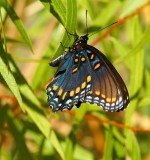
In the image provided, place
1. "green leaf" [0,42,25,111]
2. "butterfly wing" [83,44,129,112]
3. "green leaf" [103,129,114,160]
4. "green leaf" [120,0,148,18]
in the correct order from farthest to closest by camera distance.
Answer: "green leaf" [120,0,148,18], "green leaf" [103,129,114,160], "butterfly wing" [83,44,129,112], "green leaf" [0,42,25,111]

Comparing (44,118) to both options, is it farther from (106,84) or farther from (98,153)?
(98,153)

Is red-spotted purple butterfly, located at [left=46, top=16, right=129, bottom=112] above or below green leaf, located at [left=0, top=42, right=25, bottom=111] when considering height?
above

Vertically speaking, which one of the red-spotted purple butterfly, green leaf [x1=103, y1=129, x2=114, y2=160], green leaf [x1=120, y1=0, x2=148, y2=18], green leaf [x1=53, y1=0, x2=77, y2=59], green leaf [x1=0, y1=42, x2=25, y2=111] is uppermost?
green leaf [x1=120, y1=0, x2=148, y2=18]

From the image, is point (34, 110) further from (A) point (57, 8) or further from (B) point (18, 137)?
(A) point (57, 8)

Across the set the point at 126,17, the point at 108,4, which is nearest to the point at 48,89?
the point at 126,17

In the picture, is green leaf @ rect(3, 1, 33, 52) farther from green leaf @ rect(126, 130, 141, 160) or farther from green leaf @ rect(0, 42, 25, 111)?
green leaf @ rect(126, 130, 141, 160)

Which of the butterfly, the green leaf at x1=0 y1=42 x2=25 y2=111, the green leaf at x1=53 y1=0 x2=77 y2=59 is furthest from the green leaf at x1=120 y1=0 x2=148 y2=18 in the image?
the green leaf at x1=0 y1=42 x2=25 y2=111

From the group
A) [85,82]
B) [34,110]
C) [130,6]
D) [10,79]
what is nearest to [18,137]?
[34,110]
